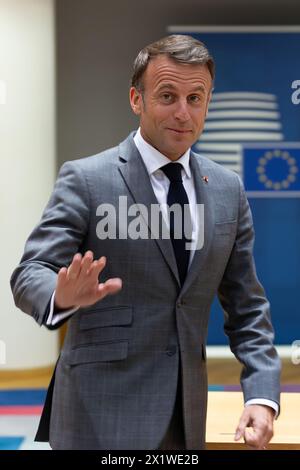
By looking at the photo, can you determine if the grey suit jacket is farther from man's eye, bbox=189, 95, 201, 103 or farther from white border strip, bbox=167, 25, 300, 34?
white border strip, bbox=167, 25, 300, 34

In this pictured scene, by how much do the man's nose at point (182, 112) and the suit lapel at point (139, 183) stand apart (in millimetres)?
161

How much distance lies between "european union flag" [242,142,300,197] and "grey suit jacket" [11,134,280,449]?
17.7 ft

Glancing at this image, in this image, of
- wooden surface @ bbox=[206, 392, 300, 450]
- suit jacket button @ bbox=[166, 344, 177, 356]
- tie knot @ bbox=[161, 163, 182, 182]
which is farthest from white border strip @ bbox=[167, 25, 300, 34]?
suit jacket button @ bbox=[166, 344, 177, 356]

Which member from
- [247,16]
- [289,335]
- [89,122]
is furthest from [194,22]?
[289,335]

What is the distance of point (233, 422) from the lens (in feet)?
7.38

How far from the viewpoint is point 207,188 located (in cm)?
182

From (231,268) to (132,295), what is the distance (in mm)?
316

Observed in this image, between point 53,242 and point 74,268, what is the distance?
270 mm

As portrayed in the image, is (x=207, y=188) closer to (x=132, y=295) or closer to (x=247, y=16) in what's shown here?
(x=132, y=295)

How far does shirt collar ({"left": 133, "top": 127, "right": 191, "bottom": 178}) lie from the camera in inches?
70.2

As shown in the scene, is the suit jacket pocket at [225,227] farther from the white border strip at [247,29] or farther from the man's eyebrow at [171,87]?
the white border strip at [247,29]

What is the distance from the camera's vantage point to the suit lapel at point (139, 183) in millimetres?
1676

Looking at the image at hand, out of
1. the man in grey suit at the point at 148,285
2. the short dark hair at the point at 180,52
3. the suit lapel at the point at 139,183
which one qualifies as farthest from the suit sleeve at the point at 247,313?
the short dark hair at the point at 180,52

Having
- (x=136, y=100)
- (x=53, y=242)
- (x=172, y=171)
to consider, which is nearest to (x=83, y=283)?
(x=53, y=242)
